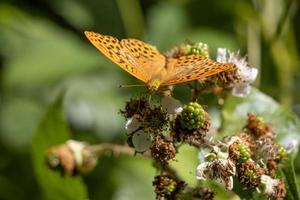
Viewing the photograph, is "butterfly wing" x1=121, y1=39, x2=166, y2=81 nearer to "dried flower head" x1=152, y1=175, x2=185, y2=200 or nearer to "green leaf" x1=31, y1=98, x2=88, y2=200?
"dried flower head" x1=152, y1=175, x2=185, y2=200

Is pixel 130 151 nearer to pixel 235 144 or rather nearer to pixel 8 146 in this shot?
pixel 235 144

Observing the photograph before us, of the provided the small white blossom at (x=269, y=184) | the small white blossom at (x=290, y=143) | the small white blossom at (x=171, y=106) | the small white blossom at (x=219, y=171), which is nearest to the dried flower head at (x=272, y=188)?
the small white blossom at (x=269, y=184)

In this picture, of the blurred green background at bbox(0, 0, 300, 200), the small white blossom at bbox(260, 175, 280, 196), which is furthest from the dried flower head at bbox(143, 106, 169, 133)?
the blurred green background at bbox(0, 0, 300, 200)

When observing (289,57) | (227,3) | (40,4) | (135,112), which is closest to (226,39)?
(227,3)

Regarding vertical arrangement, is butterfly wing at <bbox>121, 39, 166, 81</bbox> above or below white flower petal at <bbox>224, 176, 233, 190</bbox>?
above

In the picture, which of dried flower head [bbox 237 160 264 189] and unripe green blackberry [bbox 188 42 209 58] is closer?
dried flower head [bbox 237 160 264 189]

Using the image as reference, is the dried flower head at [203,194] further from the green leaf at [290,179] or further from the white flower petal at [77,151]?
the white flower petal at [77,151]
